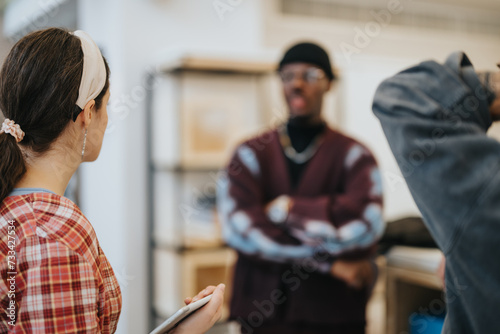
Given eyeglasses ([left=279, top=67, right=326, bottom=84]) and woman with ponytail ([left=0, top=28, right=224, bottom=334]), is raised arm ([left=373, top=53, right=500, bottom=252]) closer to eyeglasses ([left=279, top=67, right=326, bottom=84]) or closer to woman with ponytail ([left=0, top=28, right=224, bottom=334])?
woman with ponytail ([left=0, top=28, right=224, bottom=334])

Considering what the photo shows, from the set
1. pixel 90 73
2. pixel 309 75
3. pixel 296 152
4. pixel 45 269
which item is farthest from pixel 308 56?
pixel 45 269

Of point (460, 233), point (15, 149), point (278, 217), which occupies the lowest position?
point (278, 217)

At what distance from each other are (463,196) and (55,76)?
643mm

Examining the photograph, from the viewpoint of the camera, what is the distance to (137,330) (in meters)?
2.91

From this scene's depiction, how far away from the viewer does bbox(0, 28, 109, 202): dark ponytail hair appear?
822 millimetres

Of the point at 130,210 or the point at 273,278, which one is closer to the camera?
the point at 273,278

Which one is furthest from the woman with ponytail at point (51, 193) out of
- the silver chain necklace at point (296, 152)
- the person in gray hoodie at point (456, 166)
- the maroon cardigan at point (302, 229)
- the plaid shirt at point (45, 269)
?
the silver chain necklace at point (296, 152)

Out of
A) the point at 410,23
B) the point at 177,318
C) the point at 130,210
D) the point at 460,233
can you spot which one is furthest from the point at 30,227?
the point at 410,23

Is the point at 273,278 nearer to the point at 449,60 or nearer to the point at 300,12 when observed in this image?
the point at 449,60

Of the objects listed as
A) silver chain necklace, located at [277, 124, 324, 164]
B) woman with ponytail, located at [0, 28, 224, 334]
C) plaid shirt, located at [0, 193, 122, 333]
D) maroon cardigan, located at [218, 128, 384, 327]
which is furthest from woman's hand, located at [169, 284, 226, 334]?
silver chain necklace, located at [277, 124, 324, 164]

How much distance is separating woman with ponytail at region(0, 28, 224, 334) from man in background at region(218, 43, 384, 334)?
1028mm

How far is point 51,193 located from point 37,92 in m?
0.16

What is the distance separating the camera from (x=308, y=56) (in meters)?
2.05

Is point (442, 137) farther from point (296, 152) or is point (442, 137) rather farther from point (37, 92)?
point (296, 152)
